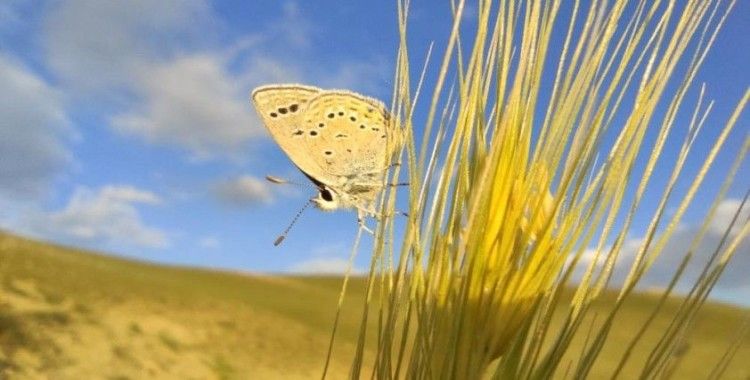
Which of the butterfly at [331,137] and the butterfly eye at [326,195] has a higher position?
the butterfly at [331,137]

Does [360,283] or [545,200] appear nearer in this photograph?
[545,200]

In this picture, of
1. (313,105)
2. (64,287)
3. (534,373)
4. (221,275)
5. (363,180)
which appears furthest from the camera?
(221,275)

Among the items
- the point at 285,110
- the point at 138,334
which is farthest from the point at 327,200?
the point at 138,334

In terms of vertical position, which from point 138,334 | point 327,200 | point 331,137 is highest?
point 331,137

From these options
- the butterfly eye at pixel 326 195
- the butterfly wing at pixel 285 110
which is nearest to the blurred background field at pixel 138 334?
A: the butterfly wing at pixel 285 110

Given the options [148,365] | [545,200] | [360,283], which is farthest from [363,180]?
[360,283]

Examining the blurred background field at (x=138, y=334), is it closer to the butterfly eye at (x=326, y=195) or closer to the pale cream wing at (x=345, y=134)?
the pale cream wing at (x=345, y=134)

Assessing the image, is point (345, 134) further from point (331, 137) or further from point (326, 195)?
point (326, 195)

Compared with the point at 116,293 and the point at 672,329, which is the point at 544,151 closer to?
the point at 672,329
